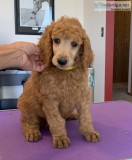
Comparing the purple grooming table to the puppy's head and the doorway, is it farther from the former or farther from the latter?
the doorway

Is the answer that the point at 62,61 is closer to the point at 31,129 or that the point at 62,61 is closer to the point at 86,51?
the point at 86,51

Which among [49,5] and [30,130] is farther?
[49,5]

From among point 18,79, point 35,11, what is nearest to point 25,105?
point 18,79

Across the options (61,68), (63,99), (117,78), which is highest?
(61,68)

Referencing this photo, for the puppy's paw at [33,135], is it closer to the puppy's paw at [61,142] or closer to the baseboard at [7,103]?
the puppy's paw at [61,142]

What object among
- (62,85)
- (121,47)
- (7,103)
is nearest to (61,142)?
(62,85)

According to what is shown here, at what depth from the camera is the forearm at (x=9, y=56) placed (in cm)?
95

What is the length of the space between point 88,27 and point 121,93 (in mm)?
1808

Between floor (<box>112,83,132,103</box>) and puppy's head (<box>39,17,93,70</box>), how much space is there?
296 centimetres

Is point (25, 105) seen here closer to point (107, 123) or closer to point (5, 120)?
point (5, 120)

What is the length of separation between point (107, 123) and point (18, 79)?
5.87 feet

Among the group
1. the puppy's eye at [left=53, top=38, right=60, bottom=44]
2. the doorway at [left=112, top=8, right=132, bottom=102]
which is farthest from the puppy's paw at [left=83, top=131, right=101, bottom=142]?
the doorway at [left=112, top=8, right=132, bottom=102]

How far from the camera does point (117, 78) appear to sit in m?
5.26

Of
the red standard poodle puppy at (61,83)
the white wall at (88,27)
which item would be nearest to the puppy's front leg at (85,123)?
the red standard poodle puppy at (61,83)
